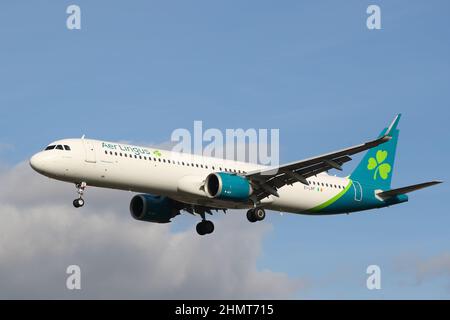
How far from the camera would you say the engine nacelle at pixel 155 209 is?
61.1 meters

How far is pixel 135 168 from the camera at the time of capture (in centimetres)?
5322

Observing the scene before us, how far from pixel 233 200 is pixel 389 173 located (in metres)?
15.8

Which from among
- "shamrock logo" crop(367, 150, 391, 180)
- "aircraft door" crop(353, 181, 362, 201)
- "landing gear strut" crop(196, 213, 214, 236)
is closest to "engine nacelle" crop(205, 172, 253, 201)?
"landing gear strut" crop(196, 213, 214, 236)

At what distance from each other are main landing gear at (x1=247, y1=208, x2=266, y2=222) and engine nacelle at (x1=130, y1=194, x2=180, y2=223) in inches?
236

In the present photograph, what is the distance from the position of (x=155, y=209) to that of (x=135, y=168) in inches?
330

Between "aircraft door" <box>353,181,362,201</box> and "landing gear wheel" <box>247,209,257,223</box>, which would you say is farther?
"aircraft door" <box>353,181,362,201</box>

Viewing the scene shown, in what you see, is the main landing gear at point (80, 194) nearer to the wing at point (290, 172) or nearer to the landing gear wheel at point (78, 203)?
the landing gear wheel at point (78, 203)

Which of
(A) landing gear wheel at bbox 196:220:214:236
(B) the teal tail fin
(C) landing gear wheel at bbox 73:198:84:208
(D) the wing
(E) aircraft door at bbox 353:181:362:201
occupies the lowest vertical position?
(C) landing gear wheel at bbox 73:198:84:208

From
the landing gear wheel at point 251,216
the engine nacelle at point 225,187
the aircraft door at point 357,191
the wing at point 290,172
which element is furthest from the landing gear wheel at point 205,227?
the aircraft door at point 357,191

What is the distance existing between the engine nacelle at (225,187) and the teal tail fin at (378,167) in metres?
12.0

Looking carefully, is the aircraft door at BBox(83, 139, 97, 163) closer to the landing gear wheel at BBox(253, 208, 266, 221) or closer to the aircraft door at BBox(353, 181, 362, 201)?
the landing gear wheel at BBox(253, 208, 266, 221)

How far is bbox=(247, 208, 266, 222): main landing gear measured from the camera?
5753cm

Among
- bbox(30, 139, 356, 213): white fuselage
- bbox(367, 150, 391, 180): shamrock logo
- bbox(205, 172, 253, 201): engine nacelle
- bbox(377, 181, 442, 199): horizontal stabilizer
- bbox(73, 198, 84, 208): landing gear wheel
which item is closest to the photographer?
bbox(73, 198, 84, 208): landing gear wheel
